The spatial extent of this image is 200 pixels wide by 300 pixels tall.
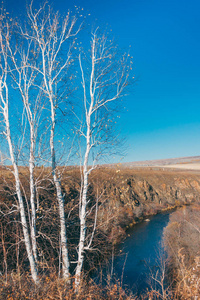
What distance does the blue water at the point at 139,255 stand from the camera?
15454 millimetres

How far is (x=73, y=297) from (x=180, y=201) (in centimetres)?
4377

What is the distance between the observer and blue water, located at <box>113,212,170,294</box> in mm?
15454

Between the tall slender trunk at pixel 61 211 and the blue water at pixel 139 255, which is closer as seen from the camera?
the tall slender trunk at pixel 61 211

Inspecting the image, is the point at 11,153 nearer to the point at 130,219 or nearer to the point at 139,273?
the point at 139,273

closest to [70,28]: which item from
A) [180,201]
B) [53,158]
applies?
[53,158]

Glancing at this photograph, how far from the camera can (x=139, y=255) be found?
63.7ft

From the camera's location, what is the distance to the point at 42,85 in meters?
7.18

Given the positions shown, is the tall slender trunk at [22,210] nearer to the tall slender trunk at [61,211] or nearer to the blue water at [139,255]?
the tall slender trunk at [61,211]

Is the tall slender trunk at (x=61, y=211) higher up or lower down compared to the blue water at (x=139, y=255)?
higher up

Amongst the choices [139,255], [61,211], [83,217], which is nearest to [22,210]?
[61,211]

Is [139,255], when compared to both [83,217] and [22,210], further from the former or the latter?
[22,210]

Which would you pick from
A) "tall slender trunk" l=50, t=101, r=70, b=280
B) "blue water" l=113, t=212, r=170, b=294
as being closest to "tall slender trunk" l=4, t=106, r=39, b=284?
"tall slender trunk" l=50, t=101, r=70, b=280

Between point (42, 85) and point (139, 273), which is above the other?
point (42, 85)

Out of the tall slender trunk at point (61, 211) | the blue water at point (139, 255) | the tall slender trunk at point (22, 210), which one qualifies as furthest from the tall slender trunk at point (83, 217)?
the blue water at point (139, 255)
